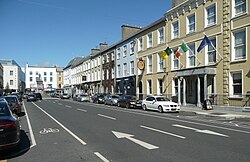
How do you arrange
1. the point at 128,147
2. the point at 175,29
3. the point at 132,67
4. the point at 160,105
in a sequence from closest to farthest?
the point at 128,147 → the point at 160,105 → the point at 175,29 → the point at 132,67

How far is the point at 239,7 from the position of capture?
70.1 ft

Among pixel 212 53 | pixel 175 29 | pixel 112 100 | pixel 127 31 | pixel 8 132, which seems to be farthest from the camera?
pixel 127 31

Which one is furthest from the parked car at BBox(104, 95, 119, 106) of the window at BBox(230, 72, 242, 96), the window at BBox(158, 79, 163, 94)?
the window at BBox(230, 72, 242, 96)

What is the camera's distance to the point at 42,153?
23.9 ft

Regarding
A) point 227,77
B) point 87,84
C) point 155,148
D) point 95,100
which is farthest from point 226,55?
point 87,84

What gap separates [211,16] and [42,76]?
10843cm

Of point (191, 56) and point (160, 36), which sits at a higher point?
point (160, 36)

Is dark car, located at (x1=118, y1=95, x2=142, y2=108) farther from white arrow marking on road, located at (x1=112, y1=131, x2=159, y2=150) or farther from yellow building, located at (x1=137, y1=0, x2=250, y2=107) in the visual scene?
white arrow marking on road, located at (x1=112, y1=131, x2=159, y2=150)

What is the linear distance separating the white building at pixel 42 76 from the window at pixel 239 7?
10671 cm

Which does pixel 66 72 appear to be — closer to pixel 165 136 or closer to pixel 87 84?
pixel 87 84

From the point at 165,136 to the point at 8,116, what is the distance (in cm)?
582

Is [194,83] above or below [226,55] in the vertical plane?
below

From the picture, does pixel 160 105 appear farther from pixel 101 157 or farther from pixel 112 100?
pixel 101 157

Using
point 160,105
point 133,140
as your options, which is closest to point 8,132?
point 133,140
